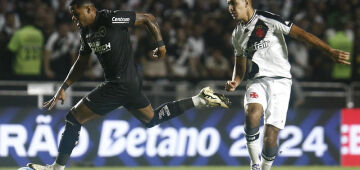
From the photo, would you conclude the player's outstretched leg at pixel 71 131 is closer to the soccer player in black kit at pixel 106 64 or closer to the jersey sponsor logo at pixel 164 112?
the soccer player in black kit at pixel 106 64

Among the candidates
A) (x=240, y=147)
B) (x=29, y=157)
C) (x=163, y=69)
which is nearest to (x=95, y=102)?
(x=29, y=157)

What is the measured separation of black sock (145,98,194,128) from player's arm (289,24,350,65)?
186 cm

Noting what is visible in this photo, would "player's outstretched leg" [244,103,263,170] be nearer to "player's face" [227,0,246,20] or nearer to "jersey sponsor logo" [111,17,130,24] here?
"player's face" [227,0,246,20]

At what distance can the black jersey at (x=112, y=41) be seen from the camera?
9.80 meters

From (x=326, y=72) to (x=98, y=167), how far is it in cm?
673

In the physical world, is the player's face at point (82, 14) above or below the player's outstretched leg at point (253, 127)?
above

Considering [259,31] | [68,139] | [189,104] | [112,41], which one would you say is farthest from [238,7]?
[68,139]

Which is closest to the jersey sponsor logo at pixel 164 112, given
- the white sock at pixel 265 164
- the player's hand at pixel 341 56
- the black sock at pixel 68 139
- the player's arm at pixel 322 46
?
the black sock at pixel 68 139

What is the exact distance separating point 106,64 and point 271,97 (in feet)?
6.36

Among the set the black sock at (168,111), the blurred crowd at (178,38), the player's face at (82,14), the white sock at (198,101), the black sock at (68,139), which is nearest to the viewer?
the player's face at (82,14)

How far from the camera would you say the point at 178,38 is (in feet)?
56.7

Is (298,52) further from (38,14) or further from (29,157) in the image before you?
(29,157)

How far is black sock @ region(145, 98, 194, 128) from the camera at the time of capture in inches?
418

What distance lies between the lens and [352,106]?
15969 mm
